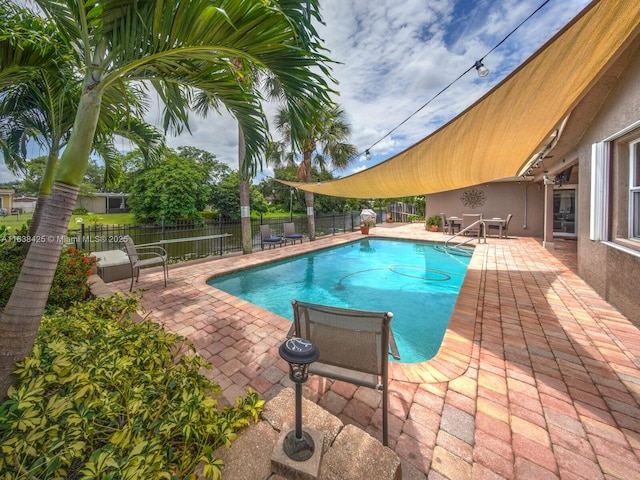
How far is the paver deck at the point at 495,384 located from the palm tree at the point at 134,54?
1357mm

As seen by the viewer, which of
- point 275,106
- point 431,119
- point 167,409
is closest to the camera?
point 167,409

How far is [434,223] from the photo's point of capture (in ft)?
44.6

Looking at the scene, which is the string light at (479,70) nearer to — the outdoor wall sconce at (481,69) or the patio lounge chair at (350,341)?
the outdoor wall sconce at (481,69)

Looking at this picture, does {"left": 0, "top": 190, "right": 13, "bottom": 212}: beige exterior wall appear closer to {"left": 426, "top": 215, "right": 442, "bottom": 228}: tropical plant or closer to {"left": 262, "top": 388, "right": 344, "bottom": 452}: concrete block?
{"left": 426, "top": 215, "right": 442, "bottom": 228}: tropical plant

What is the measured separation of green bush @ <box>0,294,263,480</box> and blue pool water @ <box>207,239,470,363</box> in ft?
8.62

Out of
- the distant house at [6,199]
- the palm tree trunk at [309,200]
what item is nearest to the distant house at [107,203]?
the distant house at [6,199]

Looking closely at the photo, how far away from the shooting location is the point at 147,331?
6.33 ft

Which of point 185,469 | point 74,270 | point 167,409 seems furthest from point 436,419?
point 74,270

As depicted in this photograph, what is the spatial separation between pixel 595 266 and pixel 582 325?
5.87ft

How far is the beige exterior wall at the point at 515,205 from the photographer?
37.3 ft

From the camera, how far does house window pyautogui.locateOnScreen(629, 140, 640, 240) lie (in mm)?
3072

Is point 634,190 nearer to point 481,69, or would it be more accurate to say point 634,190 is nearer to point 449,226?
point 481,69

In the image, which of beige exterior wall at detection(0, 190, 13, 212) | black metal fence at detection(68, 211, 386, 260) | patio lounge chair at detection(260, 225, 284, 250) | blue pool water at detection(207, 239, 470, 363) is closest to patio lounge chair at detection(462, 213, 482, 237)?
blue pool water at detection(207, 239, 470, 363)

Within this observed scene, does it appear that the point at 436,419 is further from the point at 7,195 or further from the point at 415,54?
the point at 7,195
